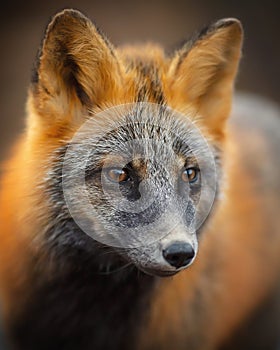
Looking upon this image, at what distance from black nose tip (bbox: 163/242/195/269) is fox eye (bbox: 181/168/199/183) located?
52 centimetres

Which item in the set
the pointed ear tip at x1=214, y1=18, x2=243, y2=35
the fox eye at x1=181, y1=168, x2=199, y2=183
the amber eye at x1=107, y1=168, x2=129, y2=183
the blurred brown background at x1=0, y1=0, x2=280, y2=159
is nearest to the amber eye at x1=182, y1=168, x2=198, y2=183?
the fox eye at x1=181, y1=168, x2=199, y2=183

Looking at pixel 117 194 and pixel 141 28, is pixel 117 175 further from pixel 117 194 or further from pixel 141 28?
pixel 141 28

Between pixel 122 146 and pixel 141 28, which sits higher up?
pixel 141 28

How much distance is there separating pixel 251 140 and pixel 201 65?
193 centimetres

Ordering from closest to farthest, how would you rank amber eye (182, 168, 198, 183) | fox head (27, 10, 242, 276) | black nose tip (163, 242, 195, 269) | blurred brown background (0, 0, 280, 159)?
black nose tip (163, 242, 195, 269), fox head (27, 10, 242, 276), amber eye (182, 168, 198, 183), blurred brown background (0, 0, 280, 159)

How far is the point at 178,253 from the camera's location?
295 cm

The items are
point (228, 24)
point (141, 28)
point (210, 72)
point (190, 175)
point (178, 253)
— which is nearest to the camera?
point (178, 253)

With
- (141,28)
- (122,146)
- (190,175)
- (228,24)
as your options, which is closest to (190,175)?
(190,175)

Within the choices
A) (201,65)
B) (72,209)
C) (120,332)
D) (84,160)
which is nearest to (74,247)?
(72,209)

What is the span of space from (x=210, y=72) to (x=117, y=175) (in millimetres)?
1128

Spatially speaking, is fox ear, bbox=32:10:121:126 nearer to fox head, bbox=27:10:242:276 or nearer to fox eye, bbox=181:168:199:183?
fox head, bbox=27:10:242:276

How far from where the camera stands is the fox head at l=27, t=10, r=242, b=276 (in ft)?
10.4

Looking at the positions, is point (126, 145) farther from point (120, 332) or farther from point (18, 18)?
point (18, 18)

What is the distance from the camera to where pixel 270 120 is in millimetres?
6188
